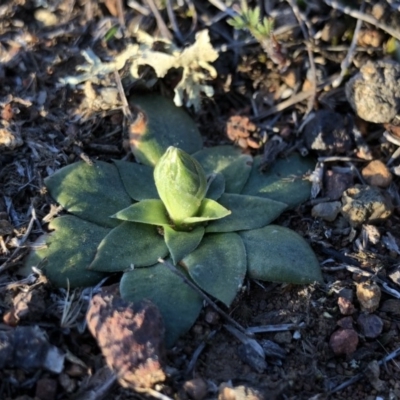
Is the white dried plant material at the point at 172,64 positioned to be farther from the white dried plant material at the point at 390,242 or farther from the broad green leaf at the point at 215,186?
the white dried plant material at the point at 390,242

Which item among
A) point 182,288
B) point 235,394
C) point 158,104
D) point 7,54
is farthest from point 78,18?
point 235,394

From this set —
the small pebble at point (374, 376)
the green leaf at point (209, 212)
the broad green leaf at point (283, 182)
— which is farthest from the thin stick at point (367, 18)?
the small pebble at point (374, 376)

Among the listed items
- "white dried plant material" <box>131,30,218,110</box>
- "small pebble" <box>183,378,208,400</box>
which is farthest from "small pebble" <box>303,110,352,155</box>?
"small pebble" <box>183,378,208,400</box>

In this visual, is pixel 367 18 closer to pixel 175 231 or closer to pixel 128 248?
pixel 175 231

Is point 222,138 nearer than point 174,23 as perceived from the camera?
Yes

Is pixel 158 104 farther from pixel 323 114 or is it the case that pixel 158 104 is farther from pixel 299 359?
pixel 299 359

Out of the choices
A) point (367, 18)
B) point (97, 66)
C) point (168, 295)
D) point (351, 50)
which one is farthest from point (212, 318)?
point (367, 18)
